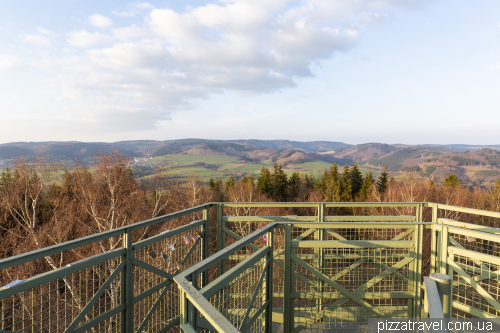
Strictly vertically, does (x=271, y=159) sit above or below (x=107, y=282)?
below

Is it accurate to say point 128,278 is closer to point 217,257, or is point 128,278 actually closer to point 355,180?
point 217,257

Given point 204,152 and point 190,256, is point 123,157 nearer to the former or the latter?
point 190,256

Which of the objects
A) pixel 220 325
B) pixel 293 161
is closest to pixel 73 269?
pixel 220 325

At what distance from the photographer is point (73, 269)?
2.84 meters

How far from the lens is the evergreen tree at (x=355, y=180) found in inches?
1927

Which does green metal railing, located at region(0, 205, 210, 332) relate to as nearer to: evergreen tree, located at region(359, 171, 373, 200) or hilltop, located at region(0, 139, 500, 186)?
hilltop, located at region(0, 139, 500, 186)

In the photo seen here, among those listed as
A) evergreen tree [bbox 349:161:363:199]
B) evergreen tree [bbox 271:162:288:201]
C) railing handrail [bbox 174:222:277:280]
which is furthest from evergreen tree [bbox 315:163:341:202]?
railing handrail [bbox 174:222:277:280]

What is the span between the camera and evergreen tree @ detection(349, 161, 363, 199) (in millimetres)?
48938

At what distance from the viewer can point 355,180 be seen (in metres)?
49.6

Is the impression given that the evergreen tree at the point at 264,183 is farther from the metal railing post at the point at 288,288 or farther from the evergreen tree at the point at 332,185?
the metal railing post at the point at 288,288

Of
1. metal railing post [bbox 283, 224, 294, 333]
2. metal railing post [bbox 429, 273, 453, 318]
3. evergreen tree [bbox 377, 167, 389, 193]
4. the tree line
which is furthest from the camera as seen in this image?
evergreen tree [bbox 377, 167, 389, 193]

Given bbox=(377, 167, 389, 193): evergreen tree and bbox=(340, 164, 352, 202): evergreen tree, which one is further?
bbox=(377, 167, 389, 193): evergreen tree

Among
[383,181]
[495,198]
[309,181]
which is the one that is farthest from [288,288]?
[309,181]

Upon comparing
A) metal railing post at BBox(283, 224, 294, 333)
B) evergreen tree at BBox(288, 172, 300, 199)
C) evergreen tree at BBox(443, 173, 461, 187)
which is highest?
metal railing post at BBox(283, 224, 294, 333)
